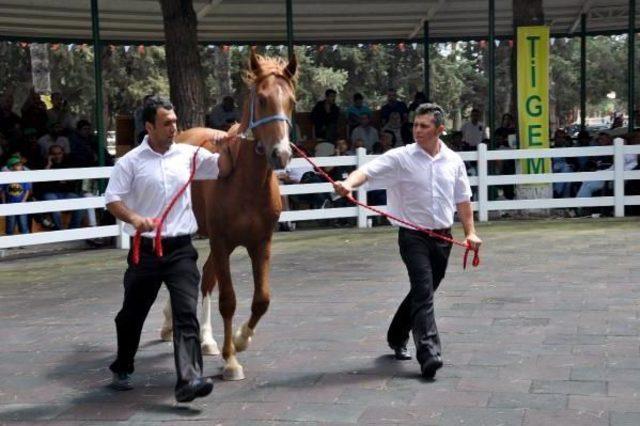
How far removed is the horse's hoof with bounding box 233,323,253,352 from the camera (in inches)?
268

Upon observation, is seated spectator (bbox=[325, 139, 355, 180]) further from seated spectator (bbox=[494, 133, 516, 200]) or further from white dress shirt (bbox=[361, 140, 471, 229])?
white dress shirt (bbox=[361, 140, 471, 229])

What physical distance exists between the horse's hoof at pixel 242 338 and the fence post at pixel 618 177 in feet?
35.5

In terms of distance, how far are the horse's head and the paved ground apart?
4.78 ft

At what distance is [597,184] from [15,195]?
9.30m

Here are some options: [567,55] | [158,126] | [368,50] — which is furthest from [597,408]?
[567,55]

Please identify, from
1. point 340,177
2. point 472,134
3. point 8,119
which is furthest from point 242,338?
point 472,134

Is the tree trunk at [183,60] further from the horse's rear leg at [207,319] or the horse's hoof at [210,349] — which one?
the horse's hoof at [210,349]

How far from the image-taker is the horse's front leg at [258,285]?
660cm

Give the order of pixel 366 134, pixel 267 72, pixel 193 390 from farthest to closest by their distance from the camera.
Result: 1. pixel 366 134
2. pixel 267 72
3. pixel 193 390

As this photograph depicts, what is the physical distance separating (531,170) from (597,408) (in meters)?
11.5

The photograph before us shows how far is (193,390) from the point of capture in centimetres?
565

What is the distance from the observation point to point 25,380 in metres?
6.63

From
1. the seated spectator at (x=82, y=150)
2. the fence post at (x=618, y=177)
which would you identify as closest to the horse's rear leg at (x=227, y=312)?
the seated spectator at (x=82, y=150)

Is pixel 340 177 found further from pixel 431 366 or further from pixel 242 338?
pixel 431 366
